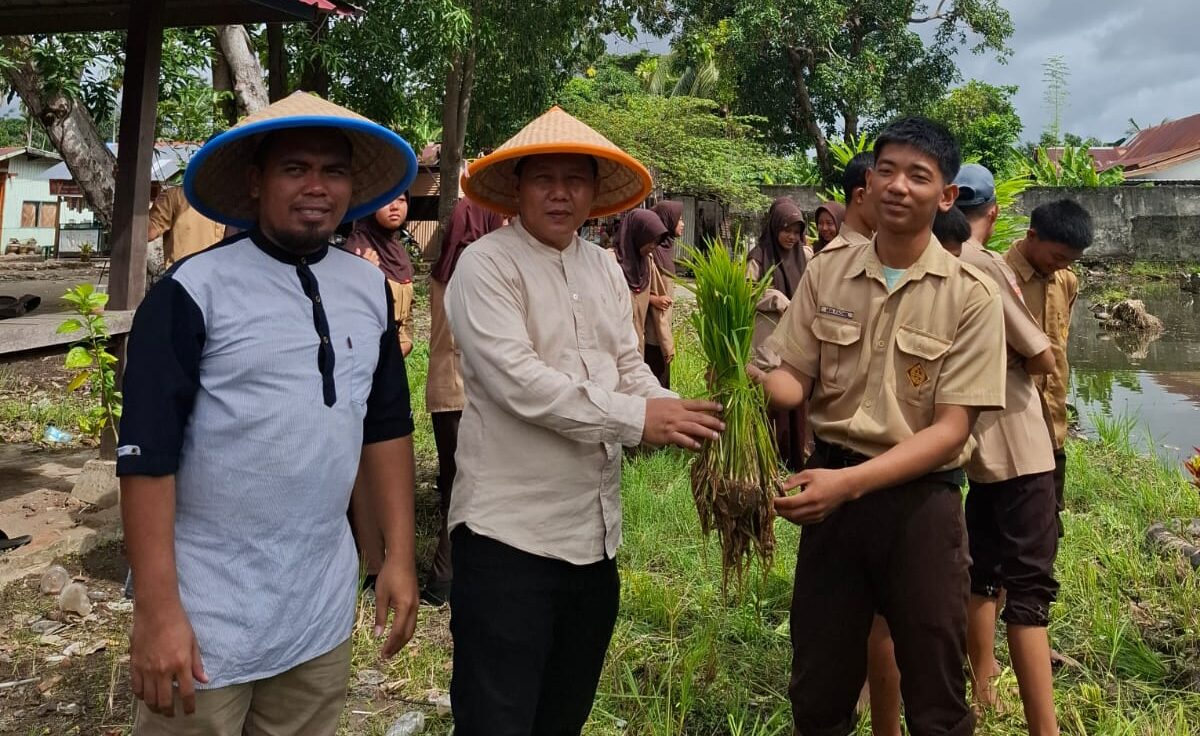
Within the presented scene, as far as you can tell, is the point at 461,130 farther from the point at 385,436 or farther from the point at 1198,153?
the point at 1198,153

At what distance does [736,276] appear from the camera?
252 cm

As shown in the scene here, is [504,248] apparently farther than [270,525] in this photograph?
Yes

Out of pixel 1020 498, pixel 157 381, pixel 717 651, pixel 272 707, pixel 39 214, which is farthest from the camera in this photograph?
pixel 39 214

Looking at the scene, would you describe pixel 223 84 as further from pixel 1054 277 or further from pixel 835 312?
pixel 835 312

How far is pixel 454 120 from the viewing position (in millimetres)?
13156

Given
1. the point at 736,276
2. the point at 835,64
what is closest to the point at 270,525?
the point at 736,276

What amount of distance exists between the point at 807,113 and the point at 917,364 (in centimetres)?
2270

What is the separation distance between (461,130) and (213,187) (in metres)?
11.9

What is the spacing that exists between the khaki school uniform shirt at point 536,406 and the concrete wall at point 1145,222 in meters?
23.6

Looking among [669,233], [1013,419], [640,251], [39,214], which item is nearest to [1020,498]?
[1013,419]

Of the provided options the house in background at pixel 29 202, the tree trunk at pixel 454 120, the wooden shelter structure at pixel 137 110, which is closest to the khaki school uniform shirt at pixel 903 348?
the wooden shelter structure at pixel 137 110

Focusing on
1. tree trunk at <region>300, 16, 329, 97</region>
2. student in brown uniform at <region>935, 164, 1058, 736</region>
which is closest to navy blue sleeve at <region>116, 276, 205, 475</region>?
student in brown uniform at <region>935, 164, 1058, 736</region>

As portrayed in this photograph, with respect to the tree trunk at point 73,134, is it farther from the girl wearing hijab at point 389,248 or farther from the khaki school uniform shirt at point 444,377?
the khaki school uniform shirt at point 444,377

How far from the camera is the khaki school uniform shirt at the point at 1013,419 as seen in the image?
281 centimetres
